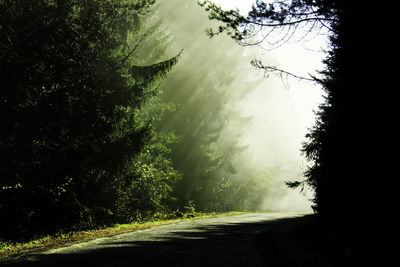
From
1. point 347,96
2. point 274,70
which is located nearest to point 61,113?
point 274,70

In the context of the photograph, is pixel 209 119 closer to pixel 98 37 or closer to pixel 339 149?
pixel 98 37

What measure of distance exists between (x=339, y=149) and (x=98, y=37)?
9.42 metres

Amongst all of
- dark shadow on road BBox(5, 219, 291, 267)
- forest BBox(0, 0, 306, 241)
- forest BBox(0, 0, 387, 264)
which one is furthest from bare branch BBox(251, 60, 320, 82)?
forest BBox(0, 0, 306, 241)

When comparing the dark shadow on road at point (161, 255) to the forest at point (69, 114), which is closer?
the dark shadow on road at point (161, 255)

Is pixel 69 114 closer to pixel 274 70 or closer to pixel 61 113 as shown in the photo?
pixel 61 113

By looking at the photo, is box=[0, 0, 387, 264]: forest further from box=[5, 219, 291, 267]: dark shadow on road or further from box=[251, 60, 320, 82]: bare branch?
box=[5, 219, 291, 267]: dark shadow on road

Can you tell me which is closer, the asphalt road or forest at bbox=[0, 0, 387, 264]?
the asphalt road

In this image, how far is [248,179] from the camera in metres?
46.7

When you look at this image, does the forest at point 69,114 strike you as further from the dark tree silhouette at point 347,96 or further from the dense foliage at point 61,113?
the dark tree silhouette at point 347,96

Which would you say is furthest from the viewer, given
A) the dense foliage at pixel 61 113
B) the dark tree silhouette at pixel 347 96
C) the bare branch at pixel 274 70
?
the dense foliage at pixel 61 113

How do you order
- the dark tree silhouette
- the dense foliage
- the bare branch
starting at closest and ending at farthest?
1. the dark tree silhouette
2. the bare branch
3. the dense foliage

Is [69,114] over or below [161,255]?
over

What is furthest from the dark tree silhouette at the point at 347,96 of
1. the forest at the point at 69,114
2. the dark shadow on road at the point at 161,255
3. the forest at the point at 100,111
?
the forest at the point at 69,114

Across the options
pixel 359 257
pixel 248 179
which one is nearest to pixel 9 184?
pixel 359 257
